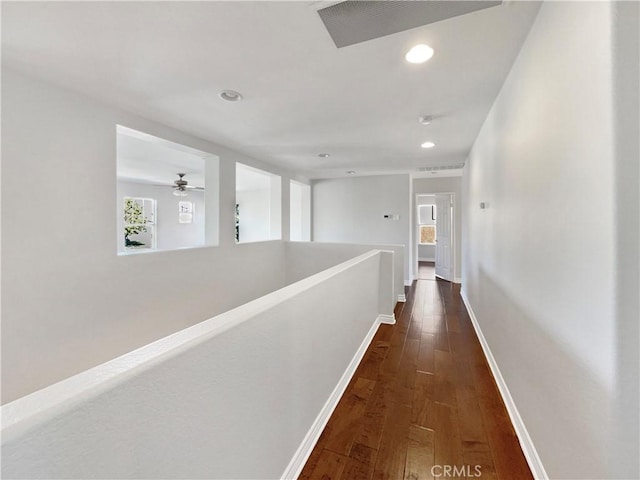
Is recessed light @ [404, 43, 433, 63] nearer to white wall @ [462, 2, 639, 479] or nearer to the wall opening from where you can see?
white wall @ [462, 2, 639, 479]

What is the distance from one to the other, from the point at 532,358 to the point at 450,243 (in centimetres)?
494

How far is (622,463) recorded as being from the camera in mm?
805

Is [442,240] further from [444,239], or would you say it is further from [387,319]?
[387,319]

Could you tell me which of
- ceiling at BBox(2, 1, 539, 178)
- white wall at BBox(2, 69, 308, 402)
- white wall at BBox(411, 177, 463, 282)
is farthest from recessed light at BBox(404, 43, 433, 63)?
white wall at BBox(411, 177, 463, 282)

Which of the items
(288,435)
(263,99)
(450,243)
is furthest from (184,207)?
(288,435)

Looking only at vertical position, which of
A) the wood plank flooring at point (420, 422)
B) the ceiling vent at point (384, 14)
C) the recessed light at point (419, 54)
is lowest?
the wood plank flooring at point (420, 422)

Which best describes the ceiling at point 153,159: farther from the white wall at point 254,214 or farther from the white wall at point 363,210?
the white wall at point 363,210

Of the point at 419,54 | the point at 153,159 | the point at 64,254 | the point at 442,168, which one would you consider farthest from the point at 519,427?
the point at 153,159

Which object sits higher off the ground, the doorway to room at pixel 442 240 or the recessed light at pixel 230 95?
the recessed light at pixel 230 95

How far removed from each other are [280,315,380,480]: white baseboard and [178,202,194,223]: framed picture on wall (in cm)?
734

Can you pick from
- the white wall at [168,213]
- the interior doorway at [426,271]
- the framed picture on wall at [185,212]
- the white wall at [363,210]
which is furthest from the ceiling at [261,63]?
the framed picture on wall at [185,212]

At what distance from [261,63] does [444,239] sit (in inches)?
224

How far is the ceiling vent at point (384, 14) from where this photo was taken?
1.26 meters

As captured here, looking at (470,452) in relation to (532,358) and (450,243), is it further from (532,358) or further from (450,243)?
(450,243)
